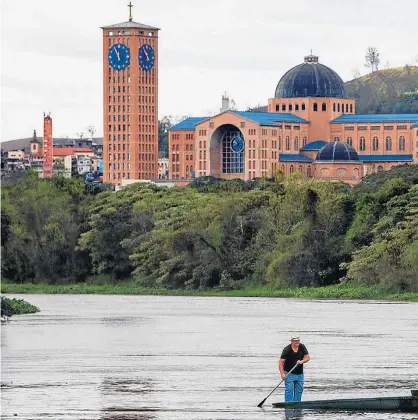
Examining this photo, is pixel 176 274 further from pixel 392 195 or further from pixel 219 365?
pixel 219 365

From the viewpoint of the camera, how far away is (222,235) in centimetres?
12212

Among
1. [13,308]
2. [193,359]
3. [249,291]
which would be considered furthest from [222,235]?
[193,359]

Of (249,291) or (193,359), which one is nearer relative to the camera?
(193,359)

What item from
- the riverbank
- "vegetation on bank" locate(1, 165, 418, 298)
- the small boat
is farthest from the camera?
"vegetation on bank" locate(1, 165, 418, 298)

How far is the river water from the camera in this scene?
44969mm

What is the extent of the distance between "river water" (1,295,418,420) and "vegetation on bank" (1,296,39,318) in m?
0.70

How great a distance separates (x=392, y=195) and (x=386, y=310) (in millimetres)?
26166

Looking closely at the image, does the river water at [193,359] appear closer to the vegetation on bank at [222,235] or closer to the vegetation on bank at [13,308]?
the vegetation on bank at [13,308]

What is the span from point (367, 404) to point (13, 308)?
4711 cm

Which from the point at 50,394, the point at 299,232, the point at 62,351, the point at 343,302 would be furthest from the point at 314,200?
the point at 50,394

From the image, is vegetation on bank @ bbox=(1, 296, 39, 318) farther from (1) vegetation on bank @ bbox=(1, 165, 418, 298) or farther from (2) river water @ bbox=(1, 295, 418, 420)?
(1) vegetation on bank @ bbox=(1, 165, 418, 298)

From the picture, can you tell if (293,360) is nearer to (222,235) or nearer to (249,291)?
(249,291)

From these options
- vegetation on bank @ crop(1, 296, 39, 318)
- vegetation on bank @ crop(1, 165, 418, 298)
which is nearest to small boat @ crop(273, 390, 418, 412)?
vegetation on bank @ crop(1, 296, 39, 318)

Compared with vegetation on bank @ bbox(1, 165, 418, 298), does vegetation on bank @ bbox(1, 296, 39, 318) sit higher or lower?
lower
